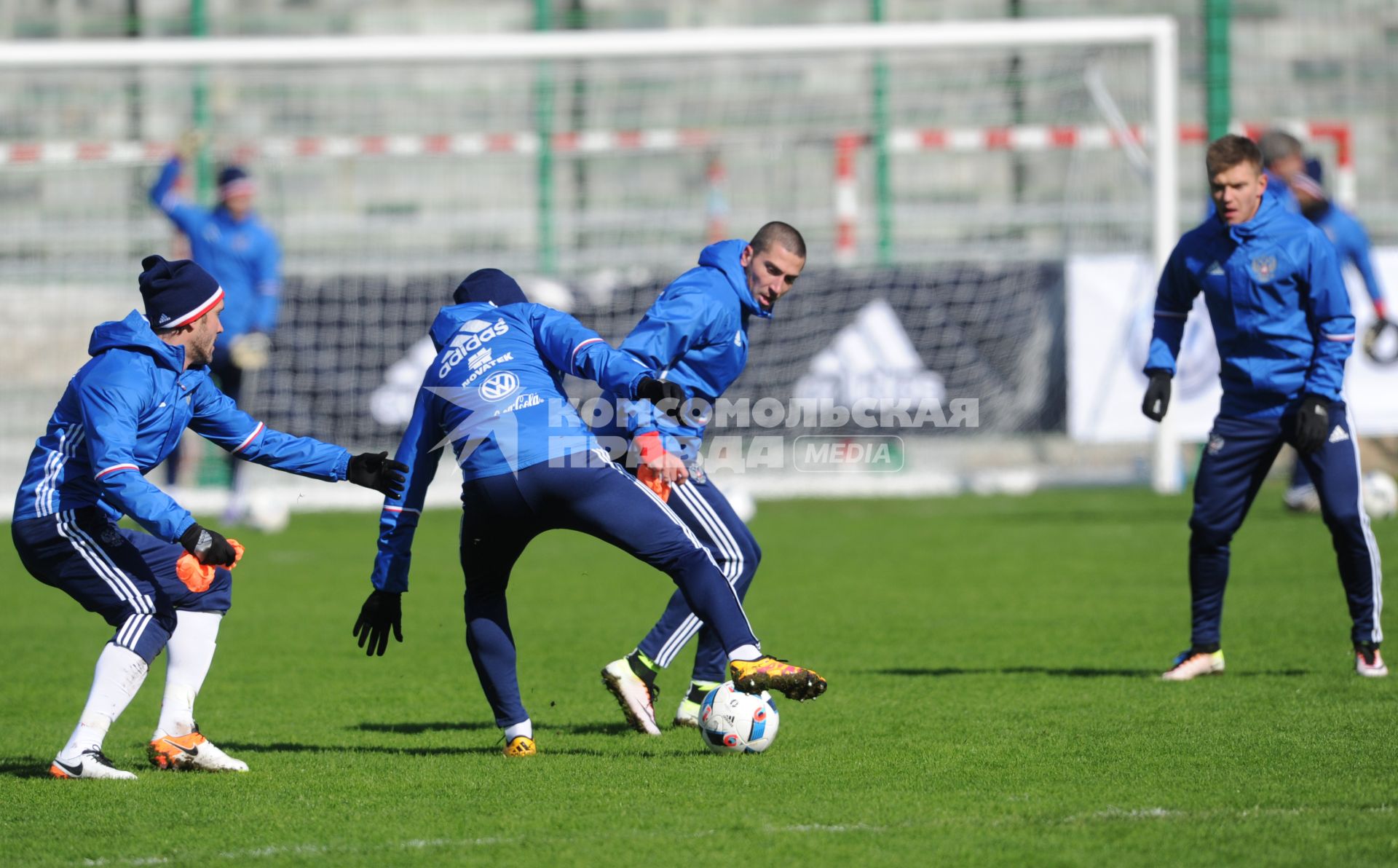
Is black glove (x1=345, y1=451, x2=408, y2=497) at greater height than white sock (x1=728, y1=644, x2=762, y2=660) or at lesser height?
greater

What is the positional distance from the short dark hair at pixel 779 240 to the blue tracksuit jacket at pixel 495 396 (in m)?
0.92

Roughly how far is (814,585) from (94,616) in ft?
14.0

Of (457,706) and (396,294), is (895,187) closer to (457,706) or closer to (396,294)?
(396,294)

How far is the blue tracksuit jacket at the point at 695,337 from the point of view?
6051mm

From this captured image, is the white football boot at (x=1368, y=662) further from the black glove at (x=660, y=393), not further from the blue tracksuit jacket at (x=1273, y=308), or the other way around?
the black glove at (x=660, y=393)

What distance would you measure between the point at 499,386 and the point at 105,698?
1.66 m

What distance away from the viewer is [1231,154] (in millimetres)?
7090

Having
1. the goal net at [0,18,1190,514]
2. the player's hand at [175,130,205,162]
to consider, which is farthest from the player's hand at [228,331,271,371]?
the goal net at [0,18,1190,514]

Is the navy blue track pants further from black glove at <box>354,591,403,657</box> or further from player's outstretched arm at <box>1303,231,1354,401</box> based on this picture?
player's outstretched arm at <box>1303,231,1354,401</box>

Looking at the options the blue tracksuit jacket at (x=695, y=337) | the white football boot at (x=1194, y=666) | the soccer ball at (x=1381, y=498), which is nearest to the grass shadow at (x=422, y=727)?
the blue tracksuit jacket at (x=695, y=337)

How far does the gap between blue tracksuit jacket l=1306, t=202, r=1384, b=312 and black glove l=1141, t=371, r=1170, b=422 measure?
5.44 m

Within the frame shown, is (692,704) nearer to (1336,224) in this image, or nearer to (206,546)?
(206,546)

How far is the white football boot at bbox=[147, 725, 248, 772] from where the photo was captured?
579cm

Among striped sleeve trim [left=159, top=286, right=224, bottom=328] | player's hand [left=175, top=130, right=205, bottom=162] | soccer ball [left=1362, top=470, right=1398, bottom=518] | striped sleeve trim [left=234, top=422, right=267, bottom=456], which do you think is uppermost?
player's hand [left=175, top=130, right=205, bottom=162]
